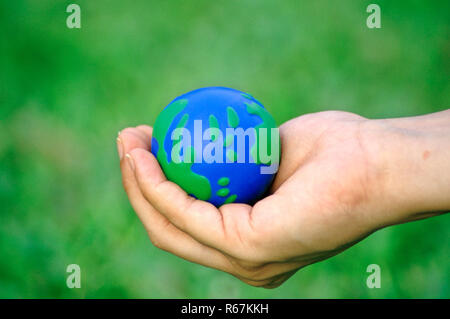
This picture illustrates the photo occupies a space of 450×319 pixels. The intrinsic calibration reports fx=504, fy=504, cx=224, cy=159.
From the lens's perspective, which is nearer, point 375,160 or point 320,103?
point 375,160

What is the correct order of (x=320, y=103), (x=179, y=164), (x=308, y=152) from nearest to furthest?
(x=179, y=164)
(x=308, y=152)
(x=320, y=103)

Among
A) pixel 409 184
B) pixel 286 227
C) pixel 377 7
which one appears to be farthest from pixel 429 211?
pixel 377 7

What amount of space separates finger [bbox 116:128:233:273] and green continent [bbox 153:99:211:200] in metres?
0.11

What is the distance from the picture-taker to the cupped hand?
116 cm

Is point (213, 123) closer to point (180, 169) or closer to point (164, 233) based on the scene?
point (180, 169)

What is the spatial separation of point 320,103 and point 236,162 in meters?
1.47

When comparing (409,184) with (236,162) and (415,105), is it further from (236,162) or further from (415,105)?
(415,105)

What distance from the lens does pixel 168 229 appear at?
4.49ft

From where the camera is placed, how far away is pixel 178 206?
123 cm

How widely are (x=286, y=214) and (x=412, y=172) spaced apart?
1.01 ft

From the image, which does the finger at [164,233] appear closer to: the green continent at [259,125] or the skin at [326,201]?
the skin at [326,201]

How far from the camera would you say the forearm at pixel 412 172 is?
1.15 m

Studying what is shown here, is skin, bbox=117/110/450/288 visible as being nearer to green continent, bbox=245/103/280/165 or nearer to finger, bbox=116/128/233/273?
finger, bbox=116/128/233/273

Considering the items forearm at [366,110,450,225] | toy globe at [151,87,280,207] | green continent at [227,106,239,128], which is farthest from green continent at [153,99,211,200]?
forearm at [366,110,450,225]
